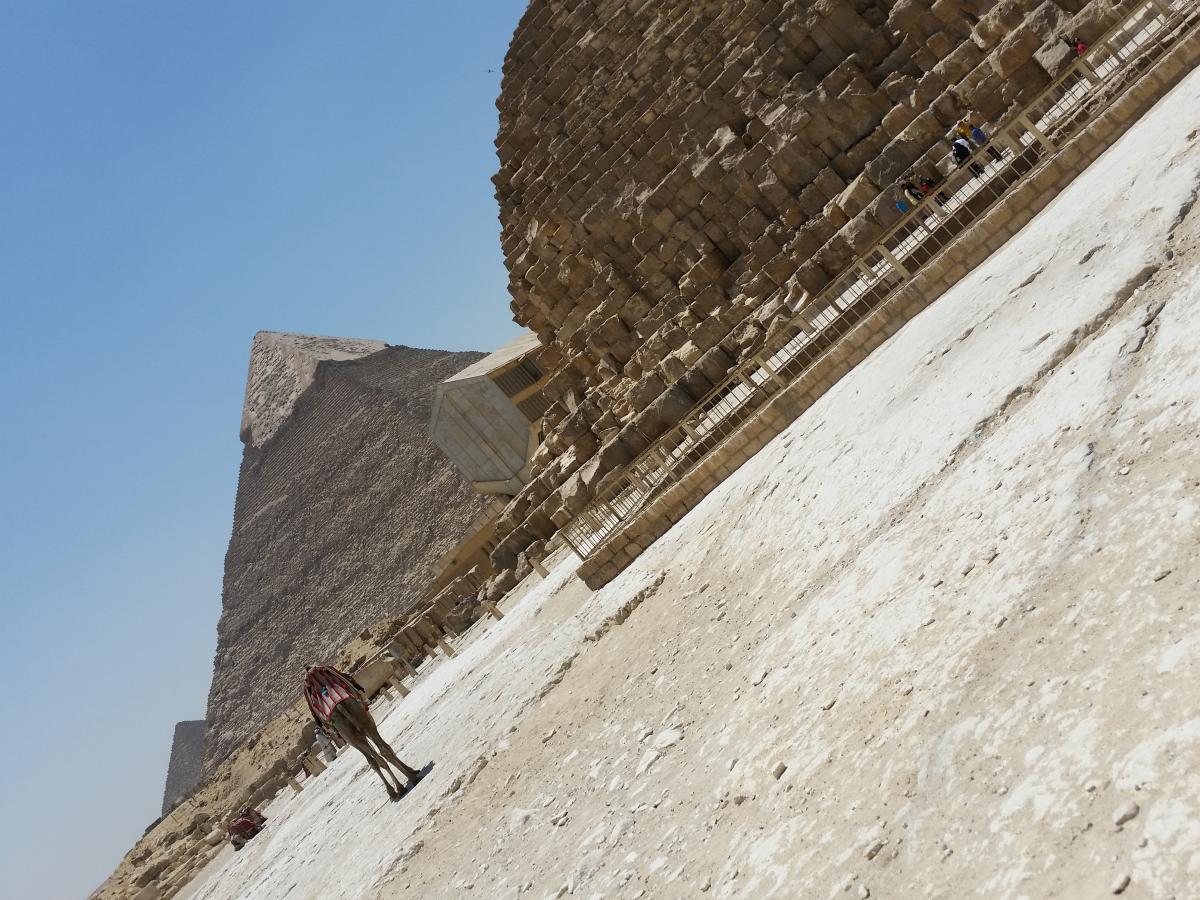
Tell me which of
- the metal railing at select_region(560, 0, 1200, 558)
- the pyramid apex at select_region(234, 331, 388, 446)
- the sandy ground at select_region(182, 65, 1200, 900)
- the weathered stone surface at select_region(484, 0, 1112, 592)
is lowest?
the sandy ground at select_region(182, 65, 1200, 900)

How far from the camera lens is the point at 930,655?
4.82 m

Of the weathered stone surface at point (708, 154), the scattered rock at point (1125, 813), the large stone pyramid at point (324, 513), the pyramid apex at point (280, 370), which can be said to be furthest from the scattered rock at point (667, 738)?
the pyramid apex at point (280, 370)

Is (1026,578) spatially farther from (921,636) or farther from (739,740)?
(739,740)

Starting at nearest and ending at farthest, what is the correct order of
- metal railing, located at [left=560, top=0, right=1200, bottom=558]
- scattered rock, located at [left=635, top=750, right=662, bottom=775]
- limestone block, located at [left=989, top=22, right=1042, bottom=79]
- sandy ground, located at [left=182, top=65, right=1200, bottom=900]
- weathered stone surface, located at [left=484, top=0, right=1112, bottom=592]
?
sandy ground, located at [left=182, top=65, right=1200, bottom=900]
scattered rock, located at [left=635, top=750, right=662, bottom=775]
metal railing, located at [left=560, top=0, right=1200, bottom=558]
limestone block, located at [left=989, top=22, right=1042, bottom=79]
weathered stone surface, located at [left=484, top=0, right=1112, bottom=592]

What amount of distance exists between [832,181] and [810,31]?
11.0ft

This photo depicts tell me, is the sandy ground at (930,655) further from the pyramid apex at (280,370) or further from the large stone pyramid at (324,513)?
the pyramid apex at (280,370)

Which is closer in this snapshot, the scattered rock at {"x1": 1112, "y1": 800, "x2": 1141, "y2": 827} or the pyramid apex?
the scattered rock at {"x1": 1112, "y1": 800, "x2": 1141, "y2": 827}

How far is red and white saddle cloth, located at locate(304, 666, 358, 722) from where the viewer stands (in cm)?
1069

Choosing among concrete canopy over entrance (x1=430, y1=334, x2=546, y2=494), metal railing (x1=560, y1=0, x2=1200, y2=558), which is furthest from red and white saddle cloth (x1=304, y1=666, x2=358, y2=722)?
concrete canopy over entrance (x1=430, y1=334, x2=546, y2=494)

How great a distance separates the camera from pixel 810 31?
68.3 feet

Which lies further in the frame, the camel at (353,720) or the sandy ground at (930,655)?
the camel at (353,720)

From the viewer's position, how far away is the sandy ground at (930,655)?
3.67 metres

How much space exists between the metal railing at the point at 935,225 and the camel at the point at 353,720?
3.71m

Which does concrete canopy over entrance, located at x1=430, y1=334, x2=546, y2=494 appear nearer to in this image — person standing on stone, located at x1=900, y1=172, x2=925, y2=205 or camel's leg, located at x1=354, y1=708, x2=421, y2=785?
person standing on stone, located at x1=900, y1=172, x2=925, y2=205
